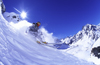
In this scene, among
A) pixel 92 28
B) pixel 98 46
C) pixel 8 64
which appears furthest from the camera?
pixel 92 28

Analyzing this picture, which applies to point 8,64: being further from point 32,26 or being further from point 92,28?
point 92,28

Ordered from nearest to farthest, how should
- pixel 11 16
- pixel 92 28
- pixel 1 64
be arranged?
1. pixel 1 64
2. pixel 11 16
3. pixel 92 28

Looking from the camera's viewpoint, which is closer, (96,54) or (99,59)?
(99,59)

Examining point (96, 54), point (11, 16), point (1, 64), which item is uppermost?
point (11, 16)

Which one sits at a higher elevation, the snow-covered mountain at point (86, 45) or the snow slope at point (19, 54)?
the snow-covered mountain at point (86, 45)

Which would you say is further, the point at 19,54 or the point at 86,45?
the point at 86,45

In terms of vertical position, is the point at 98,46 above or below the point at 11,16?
below

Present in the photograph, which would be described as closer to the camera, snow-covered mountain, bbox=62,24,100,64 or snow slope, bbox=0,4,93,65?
snow slope, bbox=0,4,93,65

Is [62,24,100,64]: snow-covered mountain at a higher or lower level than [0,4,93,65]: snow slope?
higher

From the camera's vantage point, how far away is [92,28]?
151 meters

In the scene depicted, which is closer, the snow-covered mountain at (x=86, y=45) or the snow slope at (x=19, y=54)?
the snow slope at (x=19, y=54)

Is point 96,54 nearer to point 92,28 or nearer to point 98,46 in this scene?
point 98,46

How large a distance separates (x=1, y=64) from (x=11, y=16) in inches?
2571

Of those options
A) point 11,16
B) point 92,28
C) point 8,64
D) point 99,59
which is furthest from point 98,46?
point 92,28
